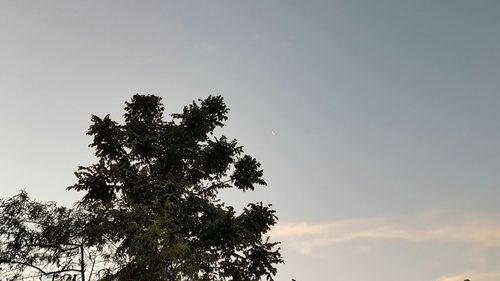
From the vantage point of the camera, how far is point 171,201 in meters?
16.1

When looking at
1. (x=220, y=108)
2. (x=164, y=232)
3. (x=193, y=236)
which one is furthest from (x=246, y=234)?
(x=220, y=108)

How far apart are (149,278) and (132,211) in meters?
2.70

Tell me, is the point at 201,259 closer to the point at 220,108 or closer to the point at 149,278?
the point at 149,278

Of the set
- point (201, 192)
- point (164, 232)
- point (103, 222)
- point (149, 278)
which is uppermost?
point (201, 192)

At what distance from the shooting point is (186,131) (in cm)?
1942

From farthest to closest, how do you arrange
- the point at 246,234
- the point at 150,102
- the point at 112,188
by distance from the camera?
the point at 150,102, the point at 112,188, the point at 246,234

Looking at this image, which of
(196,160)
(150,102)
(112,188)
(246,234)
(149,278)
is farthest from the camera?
(150,102)

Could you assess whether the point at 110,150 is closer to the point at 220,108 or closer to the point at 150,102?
the point at 150,102

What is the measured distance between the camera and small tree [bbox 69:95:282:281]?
565 inches

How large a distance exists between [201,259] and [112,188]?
550cm

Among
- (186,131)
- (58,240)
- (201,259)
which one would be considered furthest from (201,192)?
(58,240)

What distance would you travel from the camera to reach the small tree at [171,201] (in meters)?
14.4

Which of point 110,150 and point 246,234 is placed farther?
point 110,150

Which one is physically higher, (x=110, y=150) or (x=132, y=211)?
(x=110, y=150)
